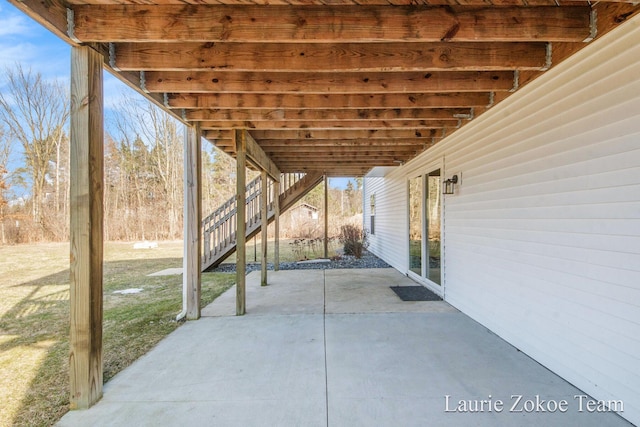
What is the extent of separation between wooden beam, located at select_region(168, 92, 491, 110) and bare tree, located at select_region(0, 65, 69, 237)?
15.7 m

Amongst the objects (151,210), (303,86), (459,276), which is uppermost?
(303,86)

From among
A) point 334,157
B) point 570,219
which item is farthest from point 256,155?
point 570,219

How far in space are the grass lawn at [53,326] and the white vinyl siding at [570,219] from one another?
3818 millimetres

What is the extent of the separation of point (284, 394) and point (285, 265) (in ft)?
21.2

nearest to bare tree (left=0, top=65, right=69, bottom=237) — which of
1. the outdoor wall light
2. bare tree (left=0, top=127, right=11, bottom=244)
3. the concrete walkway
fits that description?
bare tree (left=0, top=127, right=11, bottom=244)

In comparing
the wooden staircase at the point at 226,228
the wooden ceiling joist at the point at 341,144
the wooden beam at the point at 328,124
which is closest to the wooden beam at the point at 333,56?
the wooden beam at the point at 328,124

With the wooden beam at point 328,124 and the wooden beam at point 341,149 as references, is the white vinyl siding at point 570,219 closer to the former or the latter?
the wooden beam at point 328,124

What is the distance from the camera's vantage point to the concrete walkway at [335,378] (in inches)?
80.2

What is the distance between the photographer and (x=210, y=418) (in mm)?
2029

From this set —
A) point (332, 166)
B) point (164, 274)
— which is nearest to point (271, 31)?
point (332, 166)

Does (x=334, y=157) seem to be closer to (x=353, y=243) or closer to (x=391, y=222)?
(x=391, y=222)

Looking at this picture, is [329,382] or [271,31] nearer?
[271,31]

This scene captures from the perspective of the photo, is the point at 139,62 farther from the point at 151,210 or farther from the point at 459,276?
the point at 151,210

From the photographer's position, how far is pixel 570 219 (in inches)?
96.8
